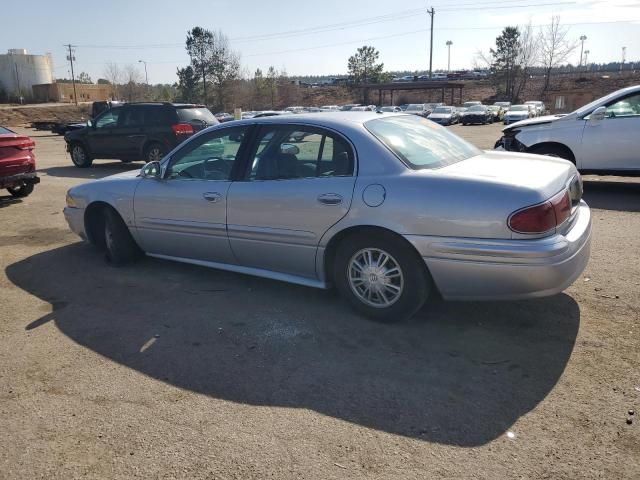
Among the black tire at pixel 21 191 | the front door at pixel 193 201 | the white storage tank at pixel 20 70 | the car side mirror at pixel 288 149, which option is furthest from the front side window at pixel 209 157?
the white storage tank at pixel 20 70

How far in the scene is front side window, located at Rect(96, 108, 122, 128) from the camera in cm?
1472

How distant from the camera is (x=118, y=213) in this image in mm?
5531

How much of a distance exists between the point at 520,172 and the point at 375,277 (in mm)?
1293

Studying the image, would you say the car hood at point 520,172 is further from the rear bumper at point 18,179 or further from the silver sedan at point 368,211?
the rear bumper at point 18,179

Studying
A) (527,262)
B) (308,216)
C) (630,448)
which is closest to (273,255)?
(308,216)

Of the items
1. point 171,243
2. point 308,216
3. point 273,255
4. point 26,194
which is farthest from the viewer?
point 26,194

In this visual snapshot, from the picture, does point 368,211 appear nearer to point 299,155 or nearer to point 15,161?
point 299,155

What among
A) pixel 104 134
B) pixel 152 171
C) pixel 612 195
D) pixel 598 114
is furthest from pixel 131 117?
pixel 612 195

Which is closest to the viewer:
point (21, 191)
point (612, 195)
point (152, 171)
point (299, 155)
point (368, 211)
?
point (368, 211)

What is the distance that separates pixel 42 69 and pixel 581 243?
11126cm

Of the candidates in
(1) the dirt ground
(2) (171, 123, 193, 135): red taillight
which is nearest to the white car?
(1) the dirt ground

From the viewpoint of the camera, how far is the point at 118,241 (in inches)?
219

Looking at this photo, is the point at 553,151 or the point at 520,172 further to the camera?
the point at 553,151

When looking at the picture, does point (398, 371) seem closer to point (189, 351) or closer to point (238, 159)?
point (189, 351)
